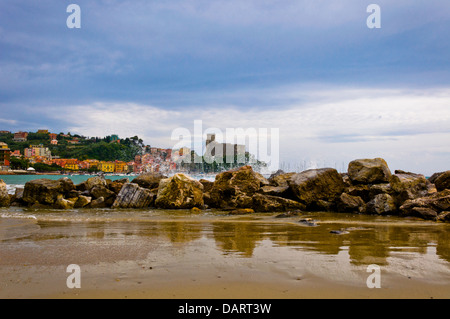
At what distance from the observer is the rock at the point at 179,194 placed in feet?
55.4

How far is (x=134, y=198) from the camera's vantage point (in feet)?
57.5

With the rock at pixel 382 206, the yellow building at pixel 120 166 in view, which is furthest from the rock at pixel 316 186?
the yellow building at pixel 120 166

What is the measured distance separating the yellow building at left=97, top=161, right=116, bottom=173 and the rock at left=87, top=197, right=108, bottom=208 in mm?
166647

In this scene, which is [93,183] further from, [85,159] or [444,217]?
[85,159]

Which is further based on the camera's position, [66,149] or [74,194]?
[66,149]

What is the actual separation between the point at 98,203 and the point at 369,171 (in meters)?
14.1

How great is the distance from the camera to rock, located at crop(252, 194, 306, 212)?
1520 cm

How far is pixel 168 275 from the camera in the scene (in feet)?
15.3

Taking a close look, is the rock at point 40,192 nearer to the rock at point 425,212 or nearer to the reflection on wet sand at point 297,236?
the reflection on wet sand at point 297,236

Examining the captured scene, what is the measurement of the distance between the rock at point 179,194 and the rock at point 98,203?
3012 mm

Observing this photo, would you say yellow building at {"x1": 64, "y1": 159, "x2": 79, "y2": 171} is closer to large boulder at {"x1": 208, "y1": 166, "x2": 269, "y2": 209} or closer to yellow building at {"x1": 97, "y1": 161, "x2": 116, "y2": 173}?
yellow building at {"x1": 97, "y1": 161, "x2": 116, "y2": 173}

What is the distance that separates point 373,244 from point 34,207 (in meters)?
16.3
